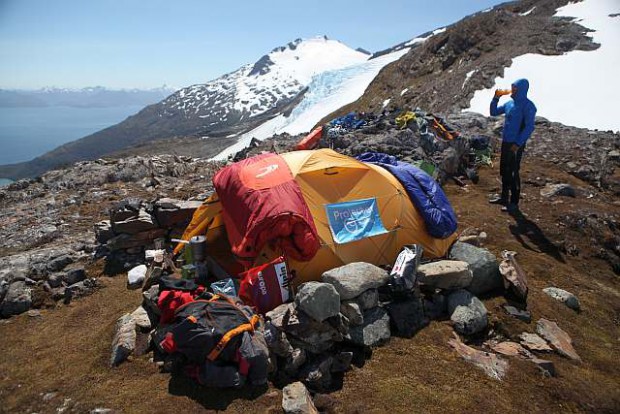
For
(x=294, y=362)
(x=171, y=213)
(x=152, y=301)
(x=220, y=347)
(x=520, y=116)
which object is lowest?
(x=294, y=362)

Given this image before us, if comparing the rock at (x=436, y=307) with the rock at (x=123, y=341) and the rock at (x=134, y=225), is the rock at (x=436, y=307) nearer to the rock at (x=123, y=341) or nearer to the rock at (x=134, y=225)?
the rock at (x=123, y=341)

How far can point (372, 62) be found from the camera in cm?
10994

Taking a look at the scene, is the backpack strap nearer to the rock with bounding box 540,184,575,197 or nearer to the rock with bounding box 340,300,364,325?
the rock with bounding box 340,300,364,325

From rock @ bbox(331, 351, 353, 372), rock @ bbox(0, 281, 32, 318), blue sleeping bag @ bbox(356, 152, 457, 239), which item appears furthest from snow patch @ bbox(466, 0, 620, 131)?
rock @ bbox(0, 281, 32, 318)

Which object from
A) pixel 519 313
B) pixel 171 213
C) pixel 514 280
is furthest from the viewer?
pixel 171 213

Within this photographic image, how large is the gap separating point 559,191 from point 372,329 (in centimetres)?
989

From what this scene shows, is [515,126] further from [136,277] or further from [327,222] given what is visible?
[136,277]

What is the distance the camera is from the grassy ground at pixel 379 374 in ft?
17.4

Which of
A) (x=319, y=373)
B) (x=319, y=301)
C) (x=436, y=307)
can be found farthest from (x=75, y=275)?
(x=436, y=307)

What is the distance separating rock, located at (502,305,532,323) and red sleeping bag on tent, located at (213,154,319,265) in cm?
365

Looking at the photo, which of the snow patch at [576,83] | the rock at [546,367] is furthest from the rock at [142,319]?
the snow patch at [576,83]

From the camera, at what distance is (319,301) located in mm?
5879

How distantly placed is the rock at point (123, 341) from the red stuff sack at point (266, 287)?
6.20 feet

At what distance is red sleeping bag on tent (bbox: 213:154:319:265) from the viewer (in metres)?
Answer: 7.14
